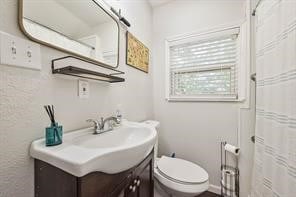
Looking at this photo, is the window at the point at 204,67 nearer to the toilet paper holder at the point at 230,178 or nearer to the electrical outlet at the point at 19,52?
the toilet paper holder at the point at 230,178

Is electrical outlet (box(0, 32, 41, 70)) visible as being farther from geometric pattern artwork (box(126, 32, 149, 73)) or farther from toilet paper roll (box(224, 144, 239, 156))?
toilet paper roll (box(224, 144, 239, 156))

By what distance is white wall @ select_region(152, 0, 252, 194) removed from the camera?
1475 millimetres

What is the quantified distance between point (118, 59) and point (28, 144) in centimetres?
85

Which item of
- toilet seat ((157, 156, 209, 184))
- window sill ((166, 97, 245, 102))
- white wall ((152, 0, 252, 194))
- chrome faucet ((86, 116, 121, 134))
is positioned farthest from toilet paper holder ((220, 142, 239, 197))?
chrome faucet ((86, 116, 121, 134))

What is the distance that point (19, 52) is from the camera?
0.56 m

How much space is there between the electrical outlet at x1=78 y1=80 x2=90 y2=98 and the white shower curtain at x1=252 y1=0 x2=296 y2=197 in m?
1.07

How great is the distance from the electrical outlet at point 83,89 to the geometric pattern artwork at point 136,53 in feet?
1.80

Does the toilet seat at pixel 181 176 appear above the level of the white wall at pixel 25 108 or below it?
below

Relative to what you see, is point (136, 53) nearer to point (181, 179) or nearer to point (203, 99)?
point (203, 99)

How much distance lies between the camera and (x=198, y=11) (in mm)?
1625

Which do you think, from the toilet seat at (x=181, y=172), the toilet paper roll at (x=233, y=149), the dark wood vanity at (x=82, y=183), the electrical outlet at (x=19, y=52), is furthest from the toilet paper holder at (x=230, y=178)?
the electrical outlet at (x=19, y=52)

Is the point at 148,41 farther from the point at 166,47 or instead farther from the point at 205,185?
the point at 205,185

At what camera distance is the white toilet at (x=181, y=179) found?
1.04 meters

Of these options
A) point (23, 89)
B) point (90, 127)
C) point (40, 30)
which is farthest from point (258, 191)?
point (40, 30)
